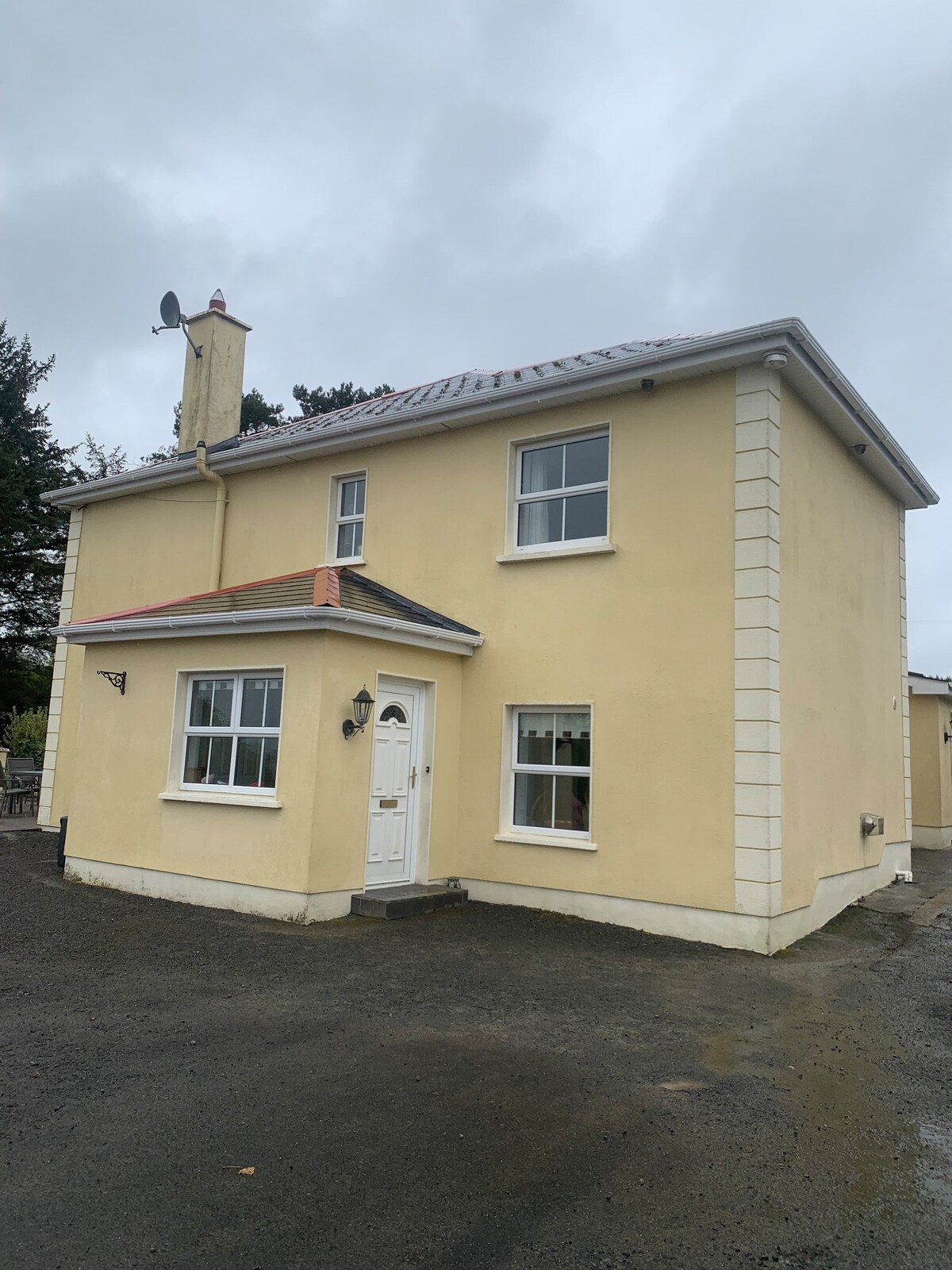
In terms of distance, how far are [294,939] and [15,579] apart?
91.7ft

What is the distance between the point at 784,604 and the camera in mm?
9133

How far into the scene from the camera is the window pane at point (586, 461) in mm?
10180

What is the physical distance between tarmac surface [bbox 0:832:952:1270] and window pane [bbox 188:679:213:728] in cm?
262

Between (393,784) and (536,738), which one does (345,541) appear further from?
(536,738)

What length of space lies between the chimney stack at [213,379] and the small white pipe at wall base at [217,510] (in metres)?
1.83

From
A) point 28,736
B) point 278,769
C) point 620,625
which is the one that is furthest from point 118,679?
point 28,736

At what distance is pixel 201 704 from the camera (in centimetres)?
1030

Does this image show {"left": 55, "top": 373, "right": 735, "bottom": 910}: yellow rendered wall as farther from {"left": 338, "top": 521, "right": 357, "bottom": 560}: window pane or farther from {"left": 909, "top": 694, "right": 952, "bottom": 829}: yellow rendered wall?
{"left": 909, "top": 694, "right": 952, "bottom": 829}: yellow rendered wall

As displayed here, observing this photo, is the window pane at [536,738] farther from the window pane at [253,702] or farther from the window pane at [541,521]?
the window pane at [253,702]

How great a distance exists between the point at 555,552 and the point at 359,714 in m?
2.85

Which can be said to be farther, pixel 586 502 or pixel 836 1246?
pixel 586 502

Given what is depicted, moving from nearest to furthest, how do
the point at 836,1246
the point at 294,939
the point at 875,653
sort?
the point at 836,1246
the point at 294,939
the point at 875,653

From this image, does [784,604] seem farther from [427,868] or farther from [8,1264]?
[8,1264]

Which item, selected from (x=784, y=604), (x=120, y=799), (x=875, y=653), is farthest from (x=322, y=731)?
(x=875, y=653)
